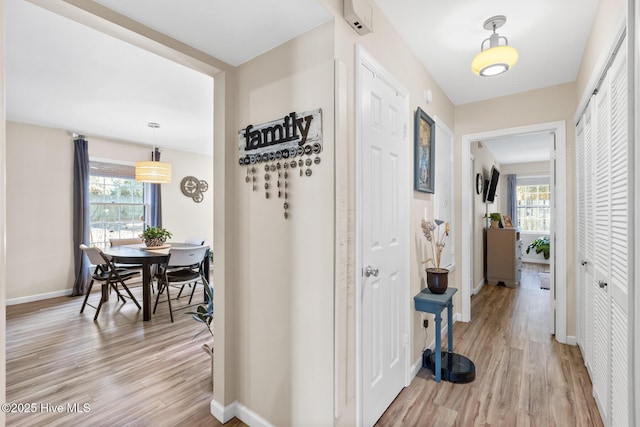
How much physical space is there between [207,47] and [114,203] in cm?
446

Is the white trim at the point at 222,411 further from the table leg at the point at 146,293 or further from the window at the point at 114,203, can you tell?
the window at the point at 114,203

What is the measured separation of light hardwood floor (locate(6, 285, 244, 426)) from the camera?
185 centimetres

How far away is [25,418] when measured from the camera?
183 centimetres

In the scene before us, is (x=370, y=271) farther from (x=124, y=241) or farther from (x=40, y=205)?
(x=40, y=205)

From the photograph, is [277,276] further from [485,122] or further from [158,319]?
[485,122]

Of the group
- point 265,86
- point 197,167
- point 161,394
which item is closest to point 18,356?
point 161,394

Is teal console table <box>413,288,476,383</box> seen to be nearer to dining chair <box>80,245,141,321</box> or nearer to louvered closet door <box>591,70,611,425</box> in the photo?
louvered closet door <box>591,70,611,425</box>

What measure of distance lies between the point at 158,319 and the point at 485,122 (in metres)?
4.35

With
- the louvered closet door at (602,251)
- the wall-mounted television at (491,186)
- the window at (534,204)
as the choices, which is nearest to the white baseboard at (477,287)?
the wall-mounted television at (491,186)

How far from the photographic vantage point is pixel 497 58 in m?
1.91

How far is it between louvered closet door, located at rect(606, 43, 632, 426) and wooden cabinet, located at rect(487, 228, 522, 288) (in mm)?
3794

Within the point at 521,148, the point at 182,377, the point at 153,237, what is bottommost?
the point at 182,377

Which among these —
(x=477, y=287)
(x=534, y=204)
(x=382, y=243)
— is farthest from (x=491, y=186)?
(x=382, y=243)

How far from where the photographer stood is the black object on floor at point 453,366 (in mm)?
2170
